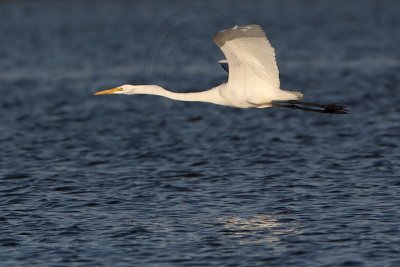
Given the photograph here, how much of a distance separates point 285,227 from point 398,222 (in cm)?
171

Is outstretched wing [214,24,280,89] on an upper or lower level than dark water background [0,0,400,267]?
upper

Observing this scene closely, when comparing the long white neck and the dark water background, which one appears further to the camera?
the long white neck

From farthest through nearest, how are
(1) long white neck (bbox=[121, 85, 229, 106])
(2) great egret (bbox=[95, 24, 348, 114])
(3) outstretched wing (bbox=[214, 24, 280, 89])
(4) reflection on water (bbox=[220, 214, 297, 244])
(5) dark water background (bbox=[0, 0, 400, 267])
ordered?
1. (1) long white neck (bbox=[121, 85, 229, 106])
2. (2) great egret (bbox=[95, 24, 348, 114])
3. (3) outstretched wing (bbox=[214, 24, 280, 89])
4. (4) reflection on water (bbox=[220, 214, 297, 244])
5. (5) dark water background (bbox=[0, 0, 400, 267])

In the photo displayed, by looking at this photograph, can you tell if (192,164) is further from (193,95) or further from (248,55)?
(248,55)

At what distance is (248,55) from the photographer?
A: 1518 centimetres

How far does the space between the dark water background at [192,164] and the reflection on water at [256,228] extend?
30mm

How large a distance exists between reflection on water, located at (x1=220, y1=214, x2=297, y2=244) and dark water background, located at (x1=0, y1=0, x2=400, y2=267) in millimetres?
30

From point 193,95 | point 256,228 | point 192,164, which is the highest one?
point 193,95

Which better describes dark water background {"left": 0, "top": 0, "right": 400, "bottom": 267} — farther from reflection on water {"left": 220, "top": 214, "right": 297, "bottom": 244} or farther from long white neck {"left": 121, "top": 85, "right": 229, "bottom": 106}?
long white neck {"left": 121, "top": 85, "right": 229, "bottom": 106}

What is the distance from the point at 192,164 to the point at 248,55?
17.7 ft

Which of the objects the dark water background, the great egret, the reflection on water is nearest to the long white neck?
the great egret

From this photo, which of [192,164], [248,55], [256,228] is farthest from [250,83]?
[192,164]

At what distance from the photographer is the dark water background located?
13.8 metres

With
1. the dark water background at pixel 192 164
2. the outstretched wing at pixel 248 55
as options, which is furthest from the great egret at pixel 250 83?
the dark water background at pixel 192 164
